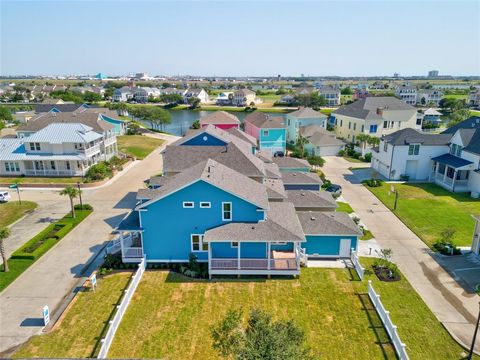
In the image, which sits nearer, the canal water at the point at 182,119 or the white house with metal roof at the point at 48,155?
the white house with metal roof at the point at 48,155

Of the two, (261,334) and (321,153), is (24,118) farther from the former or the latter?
(261,334)

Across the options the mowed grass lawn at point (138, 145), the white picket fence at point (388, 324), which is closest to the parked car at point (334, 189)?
the white picket fence at point (388, 324)

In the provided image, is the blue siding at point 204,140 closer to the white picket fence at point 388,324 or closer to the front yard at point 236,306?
the front yard at point 236,306

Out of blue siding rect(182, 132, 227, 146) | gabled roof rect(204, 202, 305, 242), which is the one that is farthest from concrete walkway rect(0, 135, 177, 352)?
gabled roof rect(204, 202, 305, 242)

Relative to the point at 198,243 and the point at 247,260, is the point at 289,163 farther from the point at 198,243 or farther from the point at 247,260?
the point at 247,260

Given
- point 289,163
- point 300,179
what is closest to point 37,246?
point 300,179

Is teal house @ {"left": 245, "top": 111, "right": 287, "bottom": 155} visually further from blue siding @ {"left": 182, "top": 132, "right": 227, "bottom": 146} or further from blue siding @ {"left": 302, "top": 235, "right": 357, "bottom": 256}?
blue siding @ {"left": 302, "top": 235, "right": 357, "bottom": 256}
